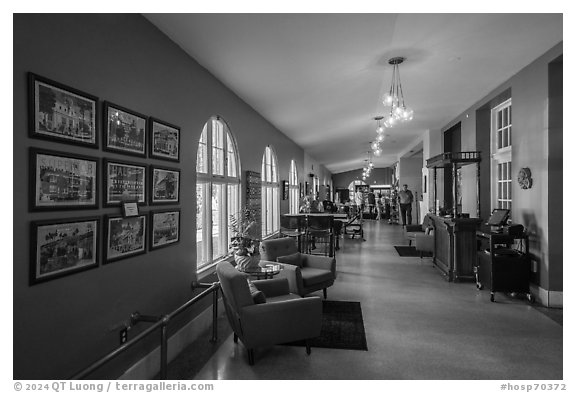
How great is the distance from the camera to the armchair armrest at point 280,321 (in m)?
3.00

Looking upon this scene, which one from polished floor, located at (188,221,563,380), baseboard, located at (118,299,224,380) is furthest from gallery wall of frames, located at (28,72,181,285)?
polished floor, located at (188,221,563,380)

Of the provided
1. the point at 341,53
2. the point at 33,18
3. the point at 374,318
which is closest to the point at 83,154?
the point at 33,18

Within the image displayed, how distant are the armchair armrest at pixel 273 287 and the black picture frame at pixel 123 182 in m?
1.57

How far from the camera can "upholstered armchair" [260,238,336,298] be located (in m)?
4.46

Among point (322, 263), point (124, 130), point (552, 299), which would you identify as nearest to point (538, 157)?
point (552, 299)

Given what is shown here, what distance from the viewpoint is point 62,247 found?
205 cm

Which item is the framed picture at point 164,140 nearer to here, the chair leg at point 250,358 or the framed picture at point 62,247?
the framed picture at point 62,247

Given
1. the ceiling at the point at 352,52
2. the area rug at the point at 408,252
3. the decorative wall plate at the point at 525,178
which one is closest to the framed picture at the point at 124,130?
the ceiling at the point at 352,52

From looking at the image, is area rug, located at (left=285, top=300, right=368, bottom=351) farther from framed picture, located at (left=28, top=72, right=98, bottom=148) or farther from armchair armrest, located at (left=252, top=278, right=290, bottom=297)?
framed picture, located at (left=28, top=72, right=98, bottom=148)

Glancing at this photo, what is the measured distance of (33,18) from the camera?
1.87 m

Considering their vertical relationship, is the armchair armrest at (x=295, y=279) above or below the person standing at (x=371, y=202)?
below

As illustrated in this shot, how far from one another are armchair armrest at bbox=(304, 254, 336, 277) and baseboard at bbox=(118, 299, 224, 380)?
5.60 feet

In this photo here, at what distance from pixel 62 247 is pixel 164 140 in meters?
1.42

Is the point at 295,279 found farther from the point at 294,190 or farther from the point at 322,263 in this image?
the point at 294,190
